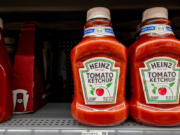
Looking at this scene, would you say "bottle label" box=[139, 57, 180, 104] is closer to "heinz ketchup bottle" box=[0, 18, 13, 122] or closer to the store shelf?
the store shelf

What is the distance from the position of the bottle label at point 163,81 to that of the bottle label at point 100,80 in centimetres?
13

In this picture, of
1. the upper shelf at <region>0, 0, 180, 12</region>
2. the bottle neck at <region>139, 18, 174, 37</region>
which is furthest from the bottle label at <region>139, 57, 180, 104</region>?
the upper shelf at <region>0, 0, 180, 12</region>

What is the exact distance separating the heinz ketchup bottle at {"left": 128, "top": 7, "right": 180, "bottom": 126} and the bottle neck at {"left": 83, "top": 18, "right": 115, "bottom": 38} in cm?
14

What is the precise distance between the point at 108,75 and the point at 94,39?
0.16m

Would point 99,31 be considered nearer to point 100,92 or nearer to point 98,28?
point 98,28

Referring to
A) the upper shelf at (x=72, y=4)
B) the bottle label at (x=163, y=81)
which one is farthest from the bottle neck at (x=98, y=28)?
the upper shelf at (x=72, y=4)

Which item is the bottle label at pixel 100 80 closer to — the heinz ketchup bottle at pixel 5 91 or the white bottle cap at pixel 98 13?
the white bottle cap at pixel 98 13

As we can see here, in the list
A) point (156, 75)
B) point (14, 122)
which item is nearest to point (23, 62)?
point (14, 122)

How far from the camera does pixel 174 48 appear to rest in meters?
0.72

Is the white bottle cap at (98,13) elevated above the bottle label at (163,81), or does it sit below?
above

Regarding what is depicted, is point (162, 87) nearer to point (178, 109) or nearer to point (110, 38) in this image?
point (178, 109)

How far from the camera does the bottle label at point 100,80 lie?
735mm

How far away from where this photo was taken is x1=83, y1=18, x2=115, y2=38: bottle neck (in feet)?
2.52

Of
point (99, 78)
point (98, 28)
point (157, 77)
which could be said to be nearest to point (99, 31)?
point (98, 28)
